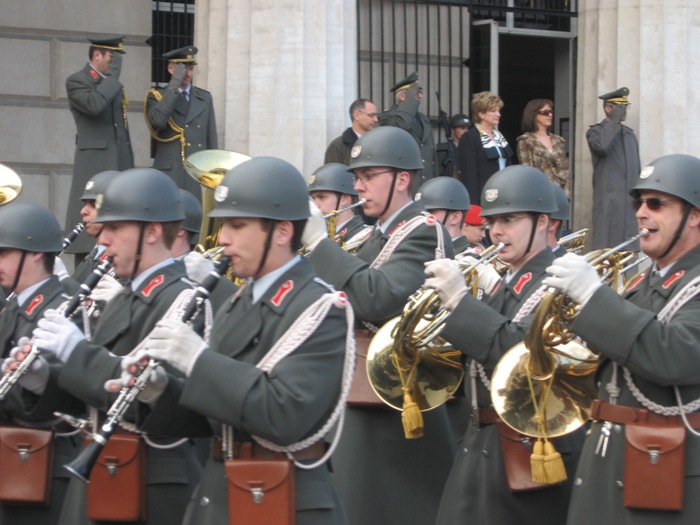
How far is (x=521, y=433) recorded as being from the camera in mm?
6551

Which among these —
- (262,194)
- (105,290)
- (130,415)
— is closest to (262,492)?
(130,415)

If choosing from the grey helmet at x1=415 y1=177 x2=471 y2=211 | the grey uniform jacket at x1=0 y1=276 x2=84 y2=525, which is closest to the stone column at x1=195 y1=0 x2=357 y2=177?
the grey helmet at x1=415 y1=177 x2=471 y2=211

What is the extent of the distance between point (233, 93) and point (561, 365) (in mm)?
6680

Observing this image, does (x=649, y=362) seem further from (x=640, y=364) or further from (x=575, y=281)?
(x=575, y=281)

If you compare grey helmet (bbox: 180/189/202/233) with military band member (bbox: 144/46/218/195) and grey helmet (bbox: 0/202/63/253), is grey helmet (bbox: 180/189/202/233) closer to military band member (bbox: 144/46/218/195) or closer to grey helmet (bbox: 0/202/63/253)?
grey helmet (bbox: 0/202/63/253)

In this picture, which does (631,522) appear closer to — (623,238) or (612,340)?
(612,340)

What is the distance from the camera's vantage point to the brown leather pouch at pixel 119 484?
225 inches

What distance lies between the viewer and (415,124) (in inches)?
524

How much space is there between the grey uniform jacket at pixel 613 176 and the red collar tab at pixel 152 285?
7.97 meters

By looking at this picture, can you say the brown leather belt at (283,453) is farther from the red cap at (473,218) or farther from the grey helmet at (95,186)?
the red cap at (473,218)

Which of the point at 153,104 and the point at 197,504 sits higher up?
the point at 153,104

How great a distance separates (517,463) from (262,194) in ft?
6.24

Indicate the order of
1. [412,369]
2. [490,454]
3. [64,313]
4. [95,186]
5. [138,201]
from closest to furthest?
[138,201] < [64,313] < [490,454] < [412,369] < [95,186]

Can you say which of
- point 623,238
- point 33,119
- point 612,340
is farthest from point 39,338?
point 33,119
